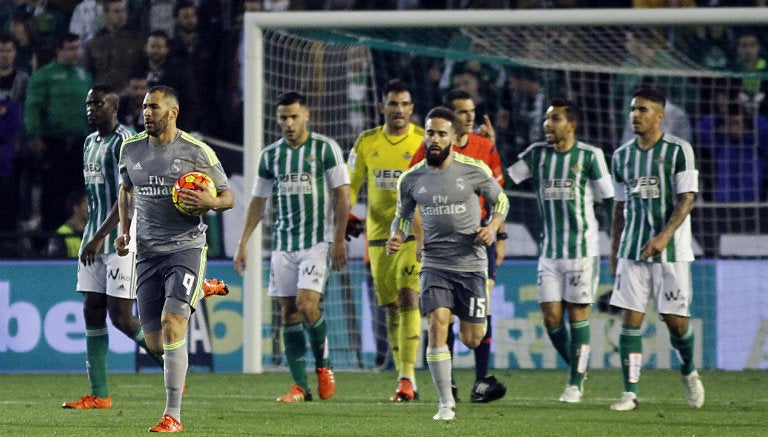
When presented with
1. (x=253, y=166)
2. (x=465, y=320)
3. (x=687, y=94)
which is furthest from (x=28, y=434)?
(x=687, y=94)

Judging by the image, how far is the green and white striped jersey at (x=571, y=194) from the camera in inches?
385

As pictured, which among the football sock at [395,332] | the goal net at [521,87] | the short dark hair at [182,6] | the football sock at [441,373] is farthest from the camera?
the short dark hair at [182,6]

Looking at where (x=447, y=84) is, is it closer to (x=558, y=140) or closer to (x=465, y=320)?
(x=558, y=140)

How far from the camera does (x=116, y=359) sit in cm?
1261

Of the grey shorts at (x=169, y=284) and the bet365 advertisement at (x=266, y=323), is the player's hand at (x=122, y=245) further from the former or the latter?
the bet365 advertisement at (x=266, y=323)

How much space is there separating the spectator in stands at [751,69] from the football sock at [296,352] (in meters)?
5.78

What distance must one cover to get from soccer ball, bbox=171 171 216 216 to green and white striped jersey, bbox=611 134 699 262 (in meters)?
3.12

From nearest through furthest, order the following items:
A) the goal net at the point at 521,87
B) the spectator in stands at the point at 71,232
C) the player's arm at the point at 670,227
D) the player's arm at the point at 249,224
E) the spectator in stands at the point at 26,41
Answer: the player's arm at the point at 670,227 → the player's arm at the point at 249,224 → the goal net at the point at 521,87 → the spectator in stands at the point at 71,232 → the spectator in stands at the point at 26,41

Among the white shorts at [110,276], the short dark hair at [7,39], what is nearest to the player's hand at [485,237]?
the white shorts at [110,276]

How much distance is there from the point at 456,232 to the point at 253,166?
167 inches

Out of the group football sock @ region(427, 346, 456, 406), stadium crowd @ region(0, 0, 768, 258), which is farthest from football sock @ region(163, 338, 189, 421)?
stadium crowd @ region(0, 0, 768, 258)

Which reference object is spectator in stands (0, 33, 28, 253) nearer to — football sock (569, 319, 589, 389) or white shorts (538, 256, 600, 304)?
white shorts (538, 256, 600, 304)

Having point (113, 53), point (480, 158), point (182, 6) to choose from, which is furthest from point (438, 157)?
point (182, 6)

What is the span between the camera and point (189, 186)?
720cm
